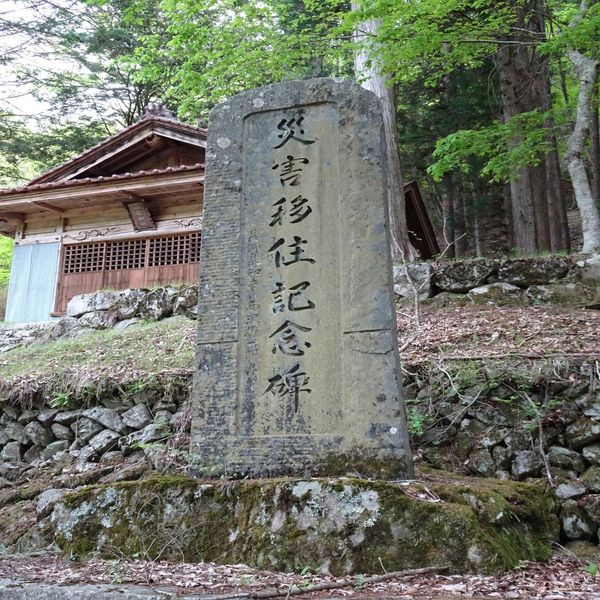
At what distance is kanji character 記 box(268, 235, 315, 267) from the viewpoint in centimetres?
488

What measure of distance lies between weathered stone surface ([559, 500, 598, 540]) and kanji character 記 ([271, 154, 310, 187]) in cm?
379

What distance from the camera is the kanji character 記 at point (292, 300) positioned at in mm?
4758

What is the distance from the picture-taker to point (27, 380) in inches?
313

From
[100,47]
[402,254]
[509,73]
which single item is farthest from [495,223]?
[100,47]

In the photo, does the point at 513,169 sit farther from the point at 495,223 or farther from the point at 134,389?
the point at 134,389

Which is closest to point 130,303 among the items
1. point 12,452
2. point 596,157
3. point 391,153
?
point 12,452

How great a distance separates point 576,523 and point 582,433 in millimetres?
955

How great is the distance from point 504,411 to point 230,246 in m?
3.32

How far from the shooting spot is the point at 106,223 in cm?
1390

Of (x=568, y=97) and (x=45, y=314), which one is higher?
(x=568, y=97)

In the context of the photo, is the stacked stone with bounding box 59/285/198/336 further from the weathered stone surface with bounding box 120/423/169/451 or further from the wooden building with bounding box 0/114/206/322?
the weathered stone surface with bounding box 120/423/169/451

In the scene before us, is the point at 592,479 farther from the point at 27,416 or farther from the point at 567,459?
the point at 27,416

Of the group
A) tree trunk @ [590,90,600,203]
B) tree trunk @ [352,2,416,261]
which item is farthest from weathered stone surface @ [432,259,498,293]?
tree trunk @ [590,90,600,203]

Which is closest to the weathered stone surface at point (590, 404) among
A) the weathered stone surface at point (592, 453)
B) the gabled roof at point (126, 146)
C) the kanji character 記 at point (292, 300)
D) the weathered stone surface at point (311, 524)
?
the weathered stone surface at point (592, 453)
